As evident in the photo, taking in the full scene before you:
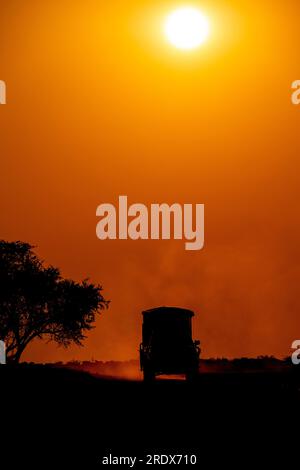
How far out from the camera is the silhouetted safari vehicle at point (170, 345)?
3850 cm

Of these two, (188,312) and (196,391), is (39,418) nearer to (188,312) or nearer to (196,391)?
(196,391)

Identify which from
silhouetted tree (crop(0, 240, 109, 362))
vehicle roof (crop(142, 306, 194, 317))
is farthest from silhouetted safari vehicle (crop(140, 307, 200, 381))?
silhouetted tree (crop(0, 240, 109, 362))

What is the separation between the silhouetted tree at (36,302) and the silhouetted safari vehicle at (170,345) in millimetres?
13209

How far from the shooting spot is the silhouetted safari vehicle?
38500 mm

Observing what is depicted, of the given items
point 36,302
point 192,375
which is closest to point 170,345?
point 192,375

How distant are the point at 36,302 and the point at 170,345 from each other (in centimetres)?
1583

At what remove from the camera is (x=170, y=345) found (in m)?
38.8

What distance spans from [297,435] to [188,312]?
69.7ft

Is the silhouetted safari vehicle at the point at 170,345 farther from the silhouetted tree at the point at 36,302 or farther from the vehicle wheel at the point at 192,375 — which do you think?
the silhouetted tree at the point at 36,302

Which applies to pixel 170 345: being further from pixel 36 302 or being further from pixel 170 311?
pixel 36 302

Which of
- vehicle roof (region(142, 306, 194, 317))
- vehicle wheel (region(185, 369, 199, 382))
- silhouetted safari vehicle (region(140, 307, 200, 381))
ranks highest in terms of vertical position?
vehicle roof (region(142, 306, 194, 317))

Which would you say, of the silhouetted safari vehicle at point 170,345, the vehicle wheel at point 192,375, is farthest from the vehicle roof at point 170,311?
the vehicle wheel at point 192,375

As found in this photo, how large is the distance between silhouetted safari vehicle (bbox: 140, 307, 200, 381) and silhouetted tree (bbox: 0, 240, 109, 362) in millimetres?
13209

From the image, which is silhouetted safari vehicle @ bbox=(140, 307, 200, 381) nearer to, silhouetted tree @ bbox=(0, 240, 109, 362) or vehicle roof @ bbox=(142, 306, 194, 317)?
vehicle roof @ bbox=(142, 306, 194, 317)
